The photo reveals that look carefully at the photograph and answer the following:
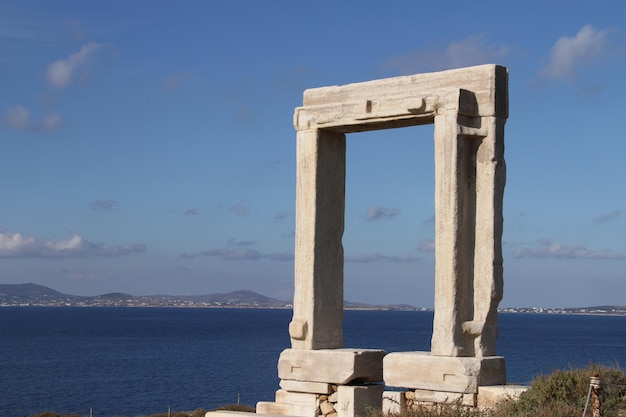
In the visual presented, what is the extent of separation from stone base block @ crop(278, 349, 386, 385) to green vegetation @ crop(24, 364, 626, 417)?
1179mm

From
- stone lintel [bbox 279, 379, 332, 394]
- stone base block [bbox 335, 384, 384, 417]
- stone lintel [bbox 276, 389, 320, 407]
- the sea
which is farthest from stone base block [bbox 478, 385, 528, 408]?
the sea

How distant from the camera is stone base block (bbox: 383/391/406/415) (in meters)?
12.3

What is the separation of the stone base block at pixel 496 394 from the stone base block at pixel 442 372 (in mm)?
Answer: 103

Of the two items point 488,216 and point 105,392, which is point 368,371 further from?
point 105,392

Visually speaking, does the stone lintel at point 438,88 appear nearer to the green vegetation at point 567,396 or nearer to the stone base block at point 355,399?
the green vegetation at point 567,396

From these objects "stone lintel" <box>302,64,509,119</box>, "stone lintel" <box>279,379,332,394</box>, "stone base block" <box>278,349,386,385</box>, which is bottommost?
"stone lintel" <box>279,379,332,394</box>

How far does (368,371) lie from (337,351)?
495 millimetres

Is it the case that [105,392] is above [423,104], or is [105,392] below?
below

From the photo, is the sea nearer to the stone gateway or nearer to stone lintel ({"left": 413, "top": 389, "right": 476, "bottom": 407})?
the stone gateway

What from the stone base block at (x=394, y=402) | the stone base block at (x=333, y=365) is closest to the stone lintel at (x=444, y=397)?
the stone base block at (x=394, y=402)

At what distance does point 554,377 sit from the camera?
11383 millimetres

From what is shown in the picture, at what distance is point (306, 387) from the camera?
518 inches

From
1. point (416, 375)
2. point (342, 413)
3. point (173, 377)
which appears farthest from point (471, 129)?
point (173, 377)

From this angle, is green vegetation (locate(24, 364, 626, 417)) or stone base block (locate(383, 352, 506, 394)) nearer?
green vegetation (locate(24, 364, 626, 417))
